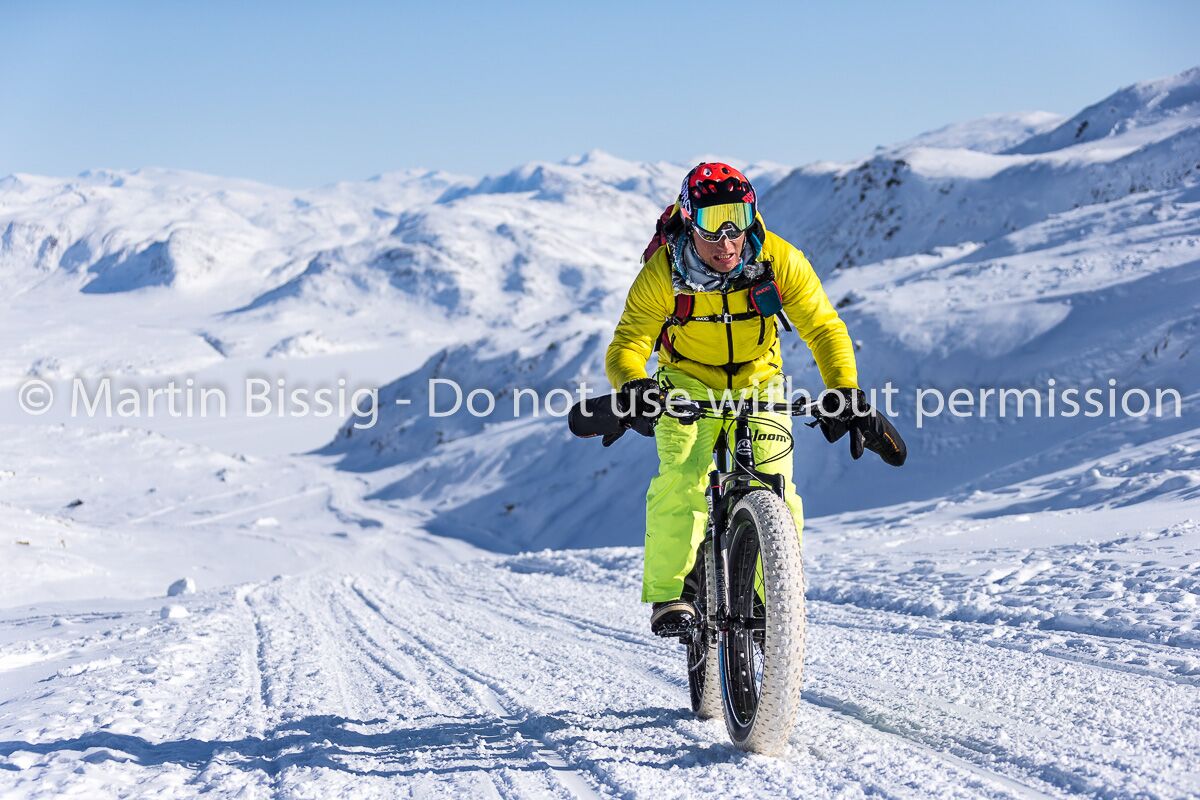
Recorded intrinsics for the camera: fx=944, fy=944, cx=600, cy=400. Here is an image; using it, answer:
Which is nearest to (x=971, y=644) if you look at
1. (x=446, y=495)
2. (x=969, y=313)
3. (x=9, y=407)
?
(x=969, y=313)

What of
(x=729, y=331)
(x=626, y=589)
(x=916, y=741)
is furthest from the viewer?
(x=626, y=589)

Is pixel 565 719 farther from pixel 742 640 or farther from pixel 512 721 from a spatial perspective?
pixel 742 640

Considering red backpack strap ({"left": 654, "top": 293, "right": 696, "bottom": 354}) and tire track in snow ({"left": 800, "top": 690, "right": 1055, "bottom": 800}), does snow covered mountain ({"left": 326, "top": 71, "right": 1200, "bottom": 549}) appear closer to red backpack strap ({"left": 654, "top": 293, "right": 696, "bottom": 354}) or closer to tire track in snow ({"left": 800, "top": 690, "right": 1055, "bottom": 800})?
tire track in snow ({"left": 800, "top": 690, "right": 1055, "bottom": 800})

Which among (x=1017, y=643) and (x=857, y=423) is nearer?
(x=857, y=423)

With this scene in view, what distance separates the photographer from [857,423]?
13.2ft

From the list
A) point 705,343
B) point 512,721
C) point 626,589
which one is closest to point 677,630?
point 512,721

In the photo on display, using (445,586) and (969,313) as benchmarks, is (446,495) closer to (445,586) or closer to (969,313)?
(969,313)

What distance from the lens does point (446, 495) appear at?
37.1 meters

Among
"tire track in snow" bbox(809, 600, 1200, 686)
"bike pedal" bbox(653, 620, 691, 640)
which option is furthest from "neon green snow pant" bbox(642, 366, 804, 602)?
"tire track in snow" bbox(809, 600, 1200, 686)

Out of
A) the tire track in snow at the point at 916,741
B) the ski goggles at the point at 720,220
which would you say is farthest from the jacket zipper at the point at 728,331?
the tire track in snow at the point at 916,741

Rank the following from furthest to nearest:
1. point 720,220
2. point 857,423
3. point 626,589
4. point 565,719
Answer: point 626,589
point 565,719
point 720,220
point 857,423

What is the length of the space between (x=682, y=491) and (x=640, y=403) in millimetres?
513

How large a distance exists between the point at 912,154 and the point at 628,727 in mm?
69203

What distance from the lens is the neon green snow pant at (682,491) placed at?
4281mm
